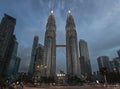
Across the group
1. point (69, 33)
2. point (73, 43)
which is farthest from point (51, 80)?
point (69, 33)

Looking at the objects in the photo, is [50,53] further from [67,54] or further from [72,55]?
[72,55]

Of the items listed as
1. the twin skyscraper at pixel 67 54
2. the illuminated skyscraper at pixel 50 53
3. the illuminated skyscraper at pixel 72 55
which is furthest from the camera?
the illuminated skyscraper at pixel 72 55

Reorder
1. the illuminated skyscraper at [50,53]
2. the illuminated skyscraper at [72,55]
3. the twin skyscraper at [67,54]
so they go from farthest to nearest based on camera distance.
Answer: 1. the illuminated skyscraper at [72,55]
2. the twin skyscraper at [67,54]
3. the illuminated skyscraper at [50,53]

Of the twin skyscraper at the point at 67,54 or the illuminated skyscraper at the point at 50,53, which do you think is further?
the twin skyscraper at the point at 67,54

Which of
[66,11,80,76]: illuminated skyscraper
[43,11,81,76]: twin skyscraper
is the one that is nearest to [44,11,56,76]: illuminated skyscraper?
[43,11,81,76]: twin skyscraper

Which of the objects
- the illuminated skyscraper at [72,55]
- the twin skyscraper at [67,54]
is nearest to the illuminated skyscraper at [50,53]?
the twin skyscraper at [67,54]

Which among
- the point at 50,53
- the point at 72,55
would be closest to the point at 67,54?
the point at 72,55

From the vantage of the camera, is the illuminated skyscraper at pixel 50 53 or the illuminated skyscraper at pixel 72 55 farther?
the illuminated skyscraper at pixel 72 55

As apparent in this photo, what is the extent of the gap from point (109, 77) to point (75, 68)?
70021mm

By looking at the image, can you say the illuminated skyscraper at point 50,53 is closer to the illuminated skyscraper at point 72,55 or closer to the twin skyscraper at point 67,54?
the twin skyscraper at point 67,54

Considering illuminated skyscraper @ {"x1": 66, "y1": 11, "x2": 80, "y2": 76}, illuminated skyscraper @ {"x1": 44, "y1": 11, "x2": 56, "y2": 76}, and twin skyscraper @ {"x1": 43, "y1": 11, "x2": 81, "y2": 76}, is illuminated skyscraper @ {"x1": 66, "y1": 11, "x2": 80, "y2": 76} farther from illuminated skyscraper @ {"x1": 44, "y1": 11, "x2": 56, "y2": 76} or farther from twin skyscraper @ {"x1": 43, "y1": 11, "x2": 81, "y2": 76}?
illuminated skyscraper @ {"x1": 44, "y1": 11, "x2": 56, "y2": 76}

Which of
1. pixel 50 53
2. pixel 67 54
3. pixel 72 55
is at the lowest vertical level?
pixel 72 55

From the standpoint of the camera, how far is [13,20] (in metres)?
160

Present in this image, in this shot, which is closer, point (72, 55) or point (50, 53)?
point (50, 53)
